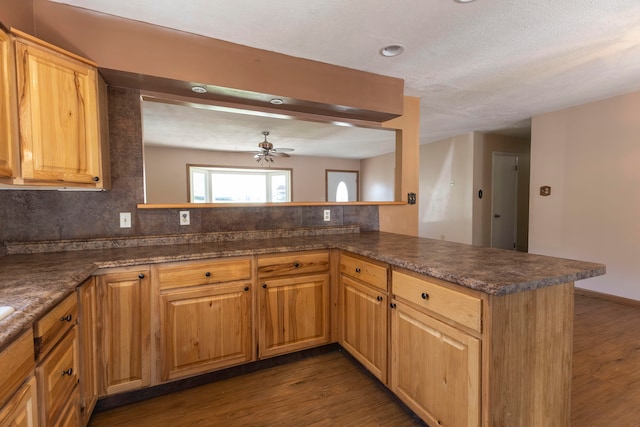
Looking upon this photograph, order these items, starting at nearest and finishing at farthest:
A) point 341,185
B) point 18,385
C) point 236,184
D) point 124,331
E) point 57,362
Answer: point 18,385, point 57,362, point 124,331, point 236,184, point 341,185

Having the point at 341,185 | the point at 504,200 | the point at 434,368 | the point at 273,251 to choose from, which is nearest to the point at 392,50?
the point at 273,251

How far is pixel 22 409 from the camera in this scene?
918 millimetres

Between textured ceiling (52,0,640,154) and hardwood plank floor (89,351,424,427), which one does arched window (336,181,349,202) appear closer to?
textured ceiling (52,0,640,154)

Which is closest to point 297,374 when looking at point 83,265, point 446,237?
Result: point 83,265

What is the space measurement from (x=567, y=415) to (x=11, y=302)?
7.63 ft

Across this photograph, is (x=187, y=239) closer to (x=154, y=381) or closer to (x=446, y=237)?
(x=154, y=381)

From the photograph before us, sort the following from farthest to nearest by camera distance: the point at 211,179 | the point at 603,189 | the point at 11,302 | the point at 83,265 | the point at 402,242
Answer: the point at 211,179
the point at 603,189
the point at 402,242
the point at 83,265
the point at 11,302

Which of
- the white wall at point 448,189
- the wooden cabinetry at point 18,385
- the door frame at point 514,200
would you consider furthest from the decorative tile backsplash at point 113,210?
the door frame at point 514,200

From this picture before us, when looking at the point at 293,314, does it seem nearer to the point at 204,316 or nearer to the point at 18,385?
the point at 204,316

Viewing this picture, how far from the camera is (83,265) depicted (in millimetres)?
1549

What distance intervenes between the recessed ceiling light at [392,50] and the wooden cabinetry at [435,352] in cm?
164

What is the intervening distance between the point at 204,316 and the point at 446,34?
8.06 feet

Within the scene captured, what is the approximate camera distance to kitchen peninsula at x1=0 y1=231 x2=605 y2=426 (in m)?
1.19

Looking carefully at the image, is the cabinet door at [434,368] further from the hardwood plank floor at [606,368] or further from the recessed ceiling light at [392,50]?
the recessed ceiling light at [392,50]
